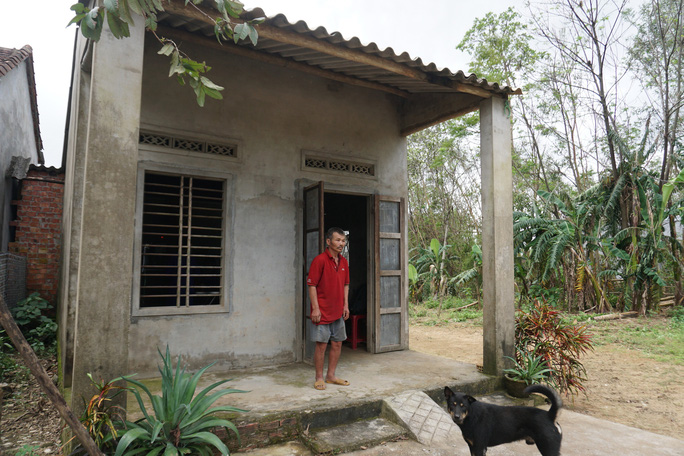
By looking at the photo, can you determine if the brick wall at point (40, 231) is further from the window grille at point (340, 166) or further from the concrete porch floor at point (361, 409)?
the window grille at point (340, 166)

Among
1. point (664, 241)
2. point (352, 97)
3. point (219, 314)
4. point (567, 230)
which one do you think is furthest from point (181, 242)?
point (664, 241)

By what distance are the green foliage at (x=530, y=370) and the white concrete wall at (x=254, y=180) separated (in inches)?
106

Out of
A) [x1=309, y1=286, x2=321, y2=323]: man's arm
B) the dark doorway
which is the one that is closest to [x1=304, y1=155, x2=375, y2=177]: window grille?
the dark doorway

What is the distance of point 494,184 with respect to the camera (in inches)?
210

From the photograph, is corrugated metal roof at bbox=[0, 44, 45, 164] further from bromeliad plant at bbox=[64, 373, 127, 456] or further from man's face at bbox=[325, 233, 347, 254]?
bromeliad plant at bbox=[64, 373, 127, 456]

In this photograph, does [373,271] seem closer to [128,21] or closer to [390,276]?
[390,276]

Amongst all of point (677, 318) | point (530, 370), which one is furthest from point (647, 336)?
point (530, 370)

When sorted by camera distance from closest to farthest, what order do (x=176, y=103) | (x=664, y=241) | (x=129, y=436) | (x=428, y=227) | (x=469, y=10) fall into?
(x=129, y=436)
(x=176, y=103)
(x=664, y=241)
(x=469, y=10)
(x=428, y=227)

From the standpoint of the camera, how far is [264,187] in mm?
5820

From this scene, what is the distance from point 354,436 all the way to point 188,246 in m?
2.97

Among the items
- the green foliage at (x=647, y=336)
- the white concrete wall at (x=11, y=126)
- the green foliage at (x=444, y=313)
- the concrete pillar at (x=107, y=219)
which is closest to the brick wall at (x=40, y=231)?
the white concrete wall at (x=11, y=126)

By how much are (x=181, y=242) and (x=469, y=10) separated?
12.3 meters

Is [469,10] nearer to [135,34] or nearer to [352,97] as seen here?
[352,97]

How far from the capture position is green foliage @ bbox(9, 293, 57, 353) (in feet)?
23.3
